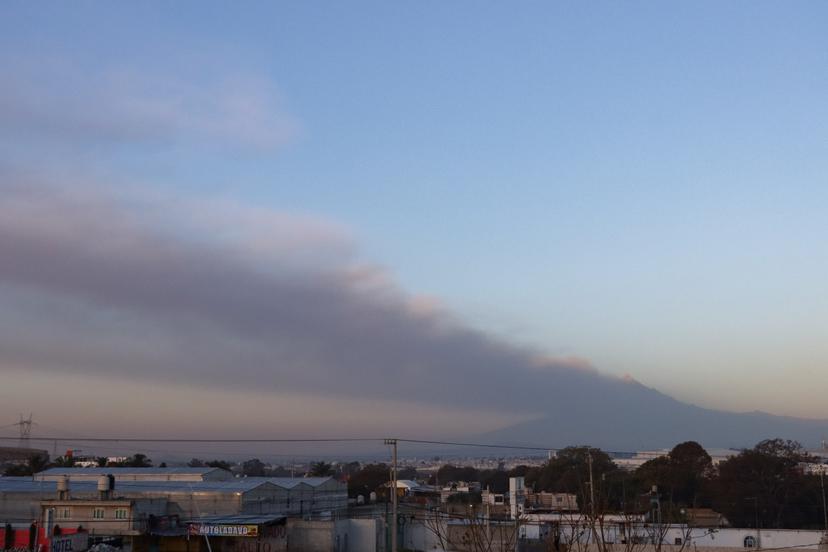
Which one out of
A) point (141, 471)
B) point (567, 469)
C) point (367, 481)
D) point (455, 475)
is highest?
point (141, 471)

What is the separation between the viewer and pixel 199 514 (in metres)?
52.7

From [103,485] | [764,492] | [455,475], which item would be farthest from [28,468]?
[455,475]

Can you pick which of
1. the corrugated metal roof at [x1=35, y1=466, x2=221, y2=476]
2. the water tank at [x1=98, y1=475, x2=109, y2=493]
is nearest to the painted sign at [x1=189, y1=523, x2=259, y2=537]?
the water tank at [x1=98, y1=475, x2=109, y2=493]

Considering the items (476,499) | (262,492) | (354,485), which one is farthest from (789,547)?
(354,485)

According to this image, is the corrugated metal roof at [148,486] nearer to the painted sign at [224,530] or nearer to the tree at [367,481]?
the painted sign at [224,530]

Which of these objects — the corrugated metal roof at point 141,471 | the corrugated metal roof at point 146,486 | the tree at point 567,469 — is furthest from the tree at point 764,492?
the corrugated metal roof at point 141,471

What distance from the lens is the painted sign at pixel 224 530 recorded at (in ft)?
140

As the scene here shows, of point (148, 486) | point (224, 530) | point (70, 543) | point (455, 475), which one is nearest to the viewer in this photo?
point (70, 543)

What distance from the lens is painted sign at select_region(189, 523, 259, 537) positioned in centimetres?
4269

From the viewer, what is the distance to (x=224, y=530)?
42.8 meters

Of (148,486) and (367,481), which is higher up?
(148,486)

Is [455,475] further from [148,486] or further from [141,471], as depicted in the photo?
[148,486]

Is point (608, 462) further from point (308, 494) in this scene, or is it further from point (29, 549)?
point (29, 549)

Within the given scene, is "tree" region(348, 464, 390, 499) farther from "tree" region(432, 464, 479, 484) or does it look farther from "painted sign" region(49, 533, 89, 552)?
"painted sign" region(49, 533, 89, 552)
